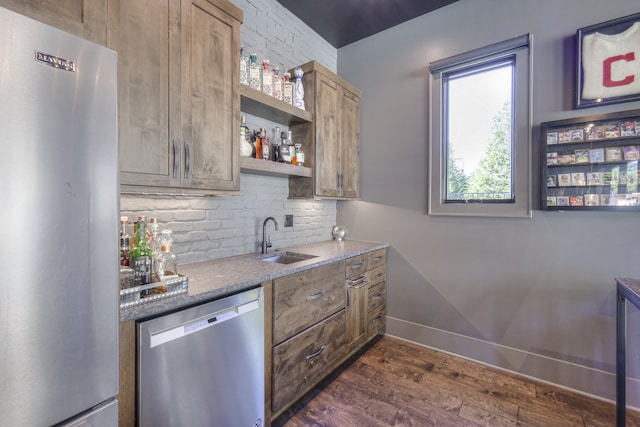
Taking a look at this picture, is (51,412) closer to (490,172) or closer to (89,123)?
(89,123)

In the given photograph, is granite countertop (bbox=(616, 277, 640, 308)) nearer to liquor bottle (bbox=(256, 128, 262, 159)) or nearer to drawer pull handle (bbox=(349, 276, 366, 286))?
drawer pull handle (bbox=(349, 276, 366, 286))

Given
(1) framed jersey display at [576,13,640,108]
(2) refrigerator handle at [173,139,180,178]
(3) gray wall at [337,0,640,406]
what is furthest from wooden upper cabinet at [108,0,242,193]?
(1) framed jersey display at [576,13,640,108]

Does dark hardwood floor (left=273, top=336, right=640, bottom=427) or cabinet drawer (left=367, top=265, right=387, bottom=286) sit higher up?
cabinet drawer (left=367, top=265, right=387, bottom=286)

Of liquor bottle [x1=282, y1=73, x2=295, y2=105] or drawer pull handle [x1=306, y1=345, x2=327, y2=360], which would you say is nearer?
drawer pull handle [x1=306, y1=345, x2=327, y2=360]

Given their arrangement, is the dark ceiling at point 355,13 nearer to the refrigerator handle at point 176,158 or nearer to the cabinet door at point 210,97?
the cabinet door at point 210,97

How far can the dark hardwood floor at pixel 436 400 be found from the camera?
1.76 meters

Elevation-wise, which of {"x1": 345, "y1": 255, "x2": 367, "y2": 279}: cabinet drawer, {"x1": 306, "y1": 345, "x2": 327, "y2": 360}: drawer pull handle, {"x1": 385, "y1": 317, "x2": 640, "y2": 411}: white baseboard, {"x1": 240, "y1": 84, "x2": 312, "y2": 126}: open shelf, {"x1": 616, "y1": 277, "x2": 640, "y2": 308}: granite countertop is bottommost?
{"x1": 385, "y1": 317, "x2": 640, "y2": 411}: white baseboard

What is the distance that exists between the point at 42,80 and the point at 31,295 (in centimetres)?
55

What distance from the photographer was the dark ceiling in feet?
8.27

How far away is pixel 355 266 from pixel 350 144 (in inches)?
50.4

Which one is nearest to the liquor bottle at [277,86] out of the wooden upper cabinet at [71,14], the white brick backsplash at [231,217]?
the white brick backsplash at [231,217]

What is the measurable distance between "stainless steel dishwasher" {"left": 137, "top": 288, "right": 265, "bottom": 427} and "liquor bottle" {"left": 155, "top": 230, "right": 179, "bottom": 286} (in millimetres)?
233

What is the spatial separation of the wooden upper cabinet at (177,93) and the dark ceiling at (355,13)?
115 cm

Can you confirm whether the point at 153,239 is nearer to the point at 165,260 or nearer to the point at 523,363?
the point at 165,260
